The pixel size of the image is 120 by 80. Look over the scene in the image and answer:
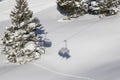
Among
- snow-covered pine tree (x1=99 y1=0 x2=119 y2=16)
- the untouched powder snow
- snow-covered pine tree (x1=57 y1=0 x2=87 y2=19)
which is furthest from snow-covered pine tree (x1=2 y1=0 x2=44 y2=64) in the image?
the untouched powder snow

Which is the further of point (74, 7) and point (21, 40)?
point (74, 7)

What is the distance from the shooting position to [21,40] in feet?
141

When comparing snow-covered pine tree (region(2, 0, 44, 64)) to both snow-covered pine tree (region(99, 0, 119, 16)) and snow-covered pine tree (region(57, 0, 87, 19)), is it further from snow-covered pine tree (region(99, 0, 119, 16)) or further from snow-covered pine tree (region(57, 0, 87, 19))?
snow-covered pine tree (region(99, 0, 119, 16))

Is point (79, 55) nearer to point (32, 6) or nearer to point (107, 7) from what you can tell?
point (107, 7)

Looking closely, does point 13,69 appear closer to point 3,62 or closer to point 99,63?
point 3,62

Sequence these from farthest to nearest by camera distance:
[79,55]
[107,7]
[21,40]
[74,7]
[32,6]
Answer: [32,6]
[74,7]
[107,7]
[21,40]
[79,55]

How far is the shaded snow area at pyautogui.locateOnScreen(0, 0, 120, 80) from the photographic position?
1437 inches

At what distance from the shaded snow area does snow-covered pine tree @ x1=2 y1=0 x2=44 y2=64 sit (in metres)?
1.03

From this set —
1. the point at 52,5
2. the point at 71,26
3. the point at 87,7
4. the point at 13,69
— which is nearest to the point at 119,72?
the point at 13,69

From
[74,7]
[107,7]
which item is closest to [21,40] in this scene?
[74,7]

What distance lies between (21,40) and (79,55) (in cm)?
696

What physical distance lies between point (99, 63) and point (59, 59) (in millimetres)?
5189

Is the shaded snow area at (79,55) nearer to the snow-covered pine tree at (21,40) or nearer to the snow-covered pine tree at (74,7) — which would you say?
the snow-covered pine tree at (21,40)

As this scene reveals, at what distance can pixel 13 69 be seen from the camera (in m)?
40.0
